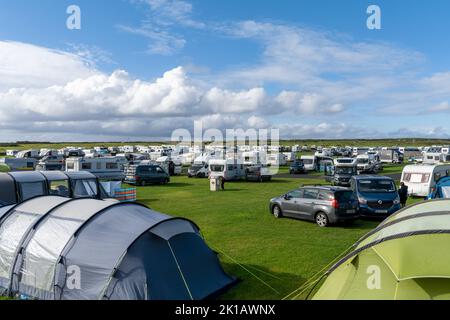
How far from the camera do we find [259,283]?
9797mm

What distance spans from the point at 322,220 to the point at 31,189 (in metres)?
12.0

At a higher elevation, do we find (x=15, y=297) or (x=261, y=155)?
(x=261, y=155)

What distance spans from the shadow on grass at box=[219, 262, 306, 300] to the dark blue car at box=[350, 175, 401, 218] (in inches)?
356

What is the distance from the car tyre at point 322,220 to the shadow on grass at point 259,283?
626 cm

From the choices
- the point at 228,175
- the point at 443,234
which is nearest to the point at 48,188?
the point at 443,234

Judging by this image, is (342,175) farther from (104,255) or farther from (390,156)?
(390,156)

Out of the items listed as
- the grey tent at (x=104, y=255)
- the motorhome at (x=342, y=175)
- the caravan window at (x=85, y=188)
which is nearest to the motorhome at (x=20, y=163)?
the caravan window at (x=85, y=188)

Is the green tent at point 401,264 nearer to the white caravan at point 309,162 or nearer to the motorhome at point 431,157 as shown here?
the white caravan at point 309,162

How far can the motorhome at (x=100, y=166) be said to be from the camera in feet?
115

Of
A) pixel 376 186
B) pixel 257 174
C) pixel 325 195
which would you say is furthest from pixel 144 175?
pixel 325 195

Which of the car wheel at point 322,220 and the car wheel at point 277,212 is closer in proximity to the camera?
the car wheel at point 322,220
